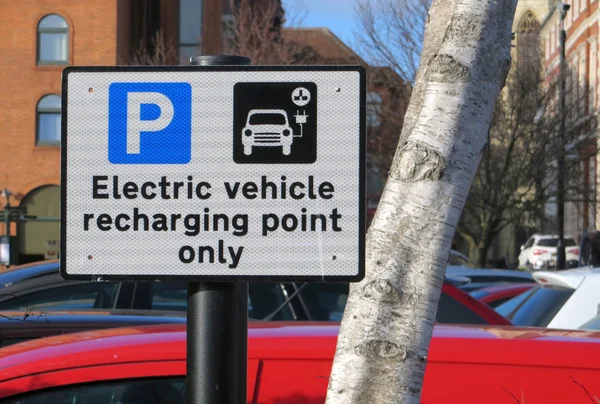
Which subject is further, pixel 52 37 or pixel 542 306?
pixel 52 37

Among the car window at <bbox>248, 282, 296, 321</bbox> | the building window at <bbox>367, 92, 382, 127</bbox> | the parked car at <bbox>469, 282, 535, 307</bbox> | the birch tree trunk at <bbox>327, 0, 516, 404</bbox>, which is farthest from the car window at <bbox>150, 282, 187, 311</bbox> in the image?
the building window at <bbox>367, 92, 382, 127</bbox>

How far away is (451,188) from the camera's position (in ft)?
7.74

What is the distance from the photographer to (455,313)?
6.64 meters

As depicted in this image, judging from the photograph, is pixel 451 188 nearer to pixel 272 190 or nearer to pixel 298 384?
pixel 272 190

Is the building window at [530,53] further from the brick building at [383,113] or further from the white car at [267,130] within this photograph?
the white car at [267,130]

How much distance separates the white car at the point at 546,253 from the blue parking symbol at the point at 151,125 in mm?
40783

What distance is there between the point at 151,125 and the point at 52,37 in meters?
35.8

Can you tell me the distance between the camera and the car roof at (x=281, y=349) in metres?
2.80

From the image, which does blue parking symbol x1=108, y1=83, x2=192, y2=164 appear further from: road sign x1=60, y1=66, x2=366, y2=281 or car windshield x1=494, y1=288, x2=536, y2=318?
car windshield x1=494, y1=288, x2=536, y2=318

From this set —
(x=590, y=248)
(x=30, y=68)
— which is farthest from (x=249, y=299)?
(x=30, y=68)

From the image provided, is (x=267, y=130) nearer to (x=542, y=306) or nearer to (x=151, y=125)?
(x=151, y=125)

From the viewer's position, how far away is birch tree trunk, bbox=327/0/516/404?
89.5 inches

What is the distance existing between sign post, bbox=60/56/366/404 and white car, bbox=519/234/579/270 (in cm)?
4072

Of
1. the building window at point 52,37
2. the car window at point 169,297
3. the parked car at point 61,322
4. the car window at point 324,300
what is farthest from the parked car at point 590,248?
the parked car at point 61,322
